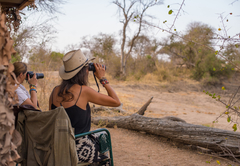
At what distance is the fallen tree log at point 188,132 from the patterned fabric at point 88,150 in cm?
143

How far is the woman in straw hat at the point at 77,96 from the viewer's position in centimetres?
170

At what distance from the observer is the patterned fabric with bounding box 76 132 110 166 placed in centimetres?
160

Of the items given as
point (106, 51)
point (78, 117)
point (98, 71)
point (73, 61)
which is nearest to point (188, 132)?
point (98, 71)

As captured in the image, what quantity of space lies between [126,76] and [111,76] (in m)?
1.06

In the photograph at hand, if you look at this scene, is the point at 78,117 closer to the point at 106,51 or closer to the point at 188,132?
the point at 188,132

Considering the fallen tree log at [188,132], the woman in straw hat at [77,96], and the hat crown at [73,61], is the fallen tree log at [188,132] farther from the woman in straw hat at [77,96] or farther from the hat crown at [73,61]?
the hat crown at [73,61]

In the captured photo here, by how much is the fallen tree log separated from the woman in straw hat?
1513 mm

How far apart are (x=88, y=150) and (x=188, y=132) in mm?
1976

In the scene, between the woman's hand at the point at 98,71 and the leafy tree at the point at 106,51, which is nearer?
the woman's hand at the point at 98,71

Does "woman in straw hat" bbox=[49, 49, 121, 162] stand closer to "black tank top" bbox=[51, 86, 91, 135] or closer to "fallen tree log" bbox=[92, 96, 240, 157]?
"black tank top" bbox=[51, 86, 91, 135]

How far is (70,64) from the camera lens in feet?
5.98

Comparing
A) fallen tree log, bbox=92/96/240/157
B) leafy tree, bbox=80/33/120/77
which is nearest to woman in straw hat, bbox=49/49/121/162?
fallen tree log, bbox=92/96/240/157

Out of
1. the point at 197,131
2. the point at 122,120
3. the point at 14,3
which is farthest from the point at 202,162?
the point at 14,3

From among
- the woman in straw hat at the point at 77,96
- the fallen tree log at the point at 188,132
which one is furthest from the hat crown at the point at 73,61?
the fallen tree log at the point at 188,132
